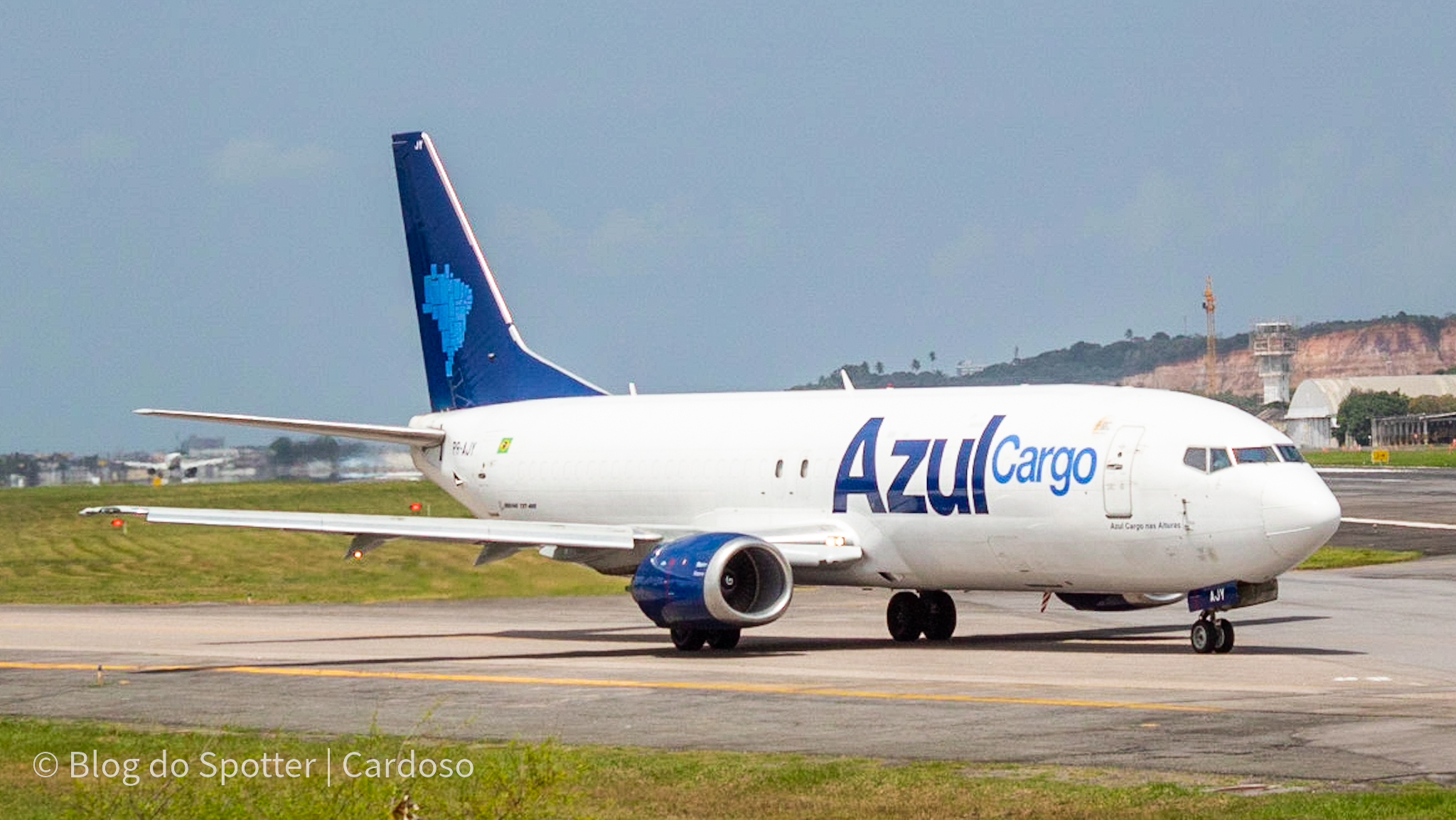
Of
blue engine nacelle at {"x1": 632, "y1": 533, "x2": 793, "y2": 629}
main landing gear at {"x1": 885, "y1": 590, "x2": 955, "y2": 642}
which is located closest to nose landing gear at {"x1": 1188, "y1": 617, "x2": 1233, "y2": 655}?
main landing gear at {"x1": 885, "y1": 590, "x2": 955, "y2": 642}

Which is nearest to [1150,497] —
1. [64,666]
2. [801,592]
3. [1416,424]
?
[64,666]

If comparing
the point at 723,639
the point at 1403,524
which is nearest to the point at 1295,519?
the point at 723,639

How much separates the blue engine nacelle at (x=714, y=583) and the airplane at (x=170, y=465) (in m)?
59.9

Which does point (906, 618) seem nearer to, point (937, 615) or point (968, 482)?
point (937, 615)

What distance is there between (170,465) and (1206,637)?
3005 inches

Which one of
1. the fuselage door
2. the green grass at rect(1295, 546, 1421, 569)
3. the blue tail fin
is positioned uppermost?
the blue tail fin

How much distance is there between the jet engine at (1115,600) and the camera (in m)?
29.4

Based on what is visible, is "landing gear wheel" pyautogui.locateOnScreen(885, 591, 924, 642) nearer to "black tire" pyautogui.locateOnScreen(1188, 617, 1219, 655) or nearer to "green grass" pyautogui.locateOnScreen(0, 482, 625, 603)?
"black tire" pyautogui.locateOnScreen(1188, 617, 1219, 655)

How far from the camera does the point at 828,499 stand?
30.4 meters

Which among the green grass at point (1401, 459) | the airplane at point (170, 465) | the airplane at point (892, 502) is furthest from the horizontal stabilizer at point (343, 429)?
the green grass at point (1401, 459)

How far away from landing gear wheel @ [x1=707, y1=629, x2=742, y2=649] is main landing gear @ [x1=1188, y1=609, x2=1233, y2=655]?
651cm

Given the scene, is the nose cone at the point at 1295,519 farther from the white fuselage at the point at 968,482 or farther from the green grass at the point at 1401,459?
the green grass at the point at 1401,459

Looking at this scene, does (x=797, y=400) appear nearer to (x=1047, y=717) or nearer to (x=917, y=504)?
(x=917, y=504)

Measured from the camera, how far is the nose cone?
2552cm
